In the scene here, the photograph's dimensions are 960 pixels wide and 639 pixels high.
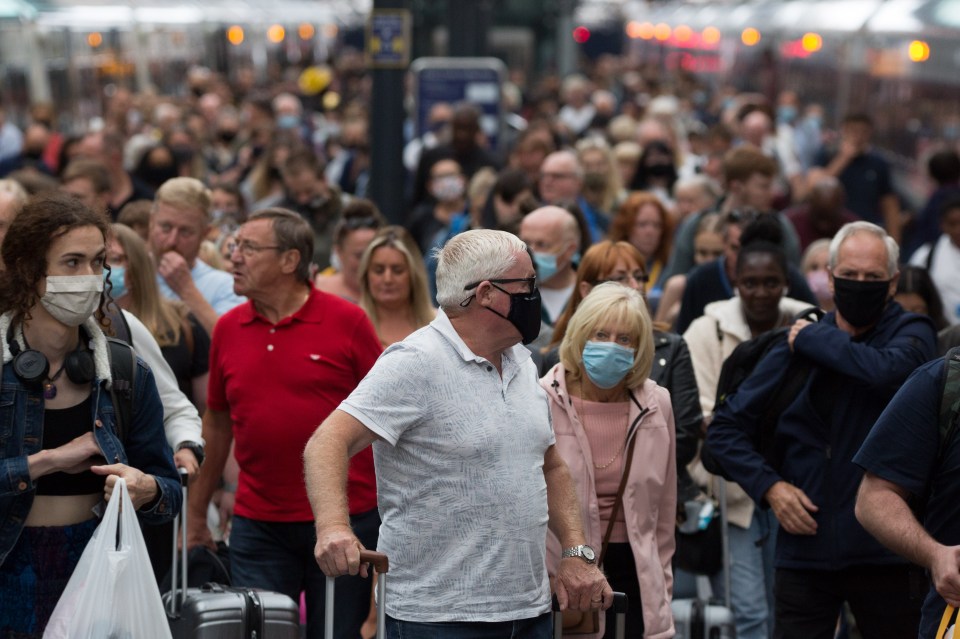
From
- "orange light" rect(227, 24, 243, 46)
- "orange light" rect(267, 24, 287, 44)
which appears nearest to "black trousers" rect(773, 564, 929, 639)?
"orange light" rect(227, 24, 243, 46)

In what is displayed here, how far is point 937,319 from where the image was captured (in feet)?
25.5

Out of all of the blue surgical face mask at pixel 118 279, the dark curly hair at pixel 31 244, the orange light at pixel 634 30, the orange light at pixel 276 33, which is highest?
the dark curly hair at pixel 31 244

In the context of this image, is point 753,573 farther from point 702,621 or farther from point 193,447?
point 193,447

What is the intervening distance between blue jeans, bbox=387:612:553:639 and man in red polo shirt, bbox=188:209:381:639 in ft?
5.16

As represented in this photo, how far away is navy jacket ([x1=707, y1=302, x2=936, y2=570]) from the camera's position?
18.4 feet

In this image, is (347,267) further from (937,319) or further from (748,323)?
(937,319)

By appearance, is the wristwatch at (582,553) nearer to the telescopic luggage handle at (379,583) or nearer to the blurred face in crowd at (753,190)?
the telescopic luggage handle at (379,583)

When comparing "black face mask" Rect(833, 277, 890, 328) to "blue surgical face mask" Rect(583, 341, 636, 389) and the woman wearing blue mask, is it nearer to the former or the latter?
"blue surgical face mask" Rect(583, 341, 636, 389)

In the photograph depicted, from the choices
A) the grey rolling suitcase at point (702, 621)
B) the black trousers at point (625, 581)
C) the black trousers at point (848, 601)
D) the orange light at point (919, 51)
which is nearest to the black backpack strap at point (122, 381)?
the black trousers at point (625, 581)

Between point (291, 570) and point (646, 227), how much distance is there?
454 cm

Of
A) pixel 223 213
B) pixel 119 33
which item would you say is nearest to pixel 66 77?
pixel 119 33

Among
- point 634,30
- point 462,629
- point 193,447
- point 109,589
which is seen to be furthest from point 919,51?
point 634,30

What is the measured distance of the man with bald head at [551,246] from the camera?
7.88 m

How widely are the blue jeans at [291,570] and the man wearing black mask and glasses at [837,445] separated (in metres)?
1.48
